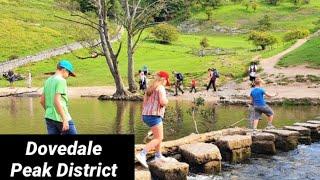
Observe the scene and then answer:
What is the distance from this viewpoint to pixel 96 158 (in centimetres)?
909

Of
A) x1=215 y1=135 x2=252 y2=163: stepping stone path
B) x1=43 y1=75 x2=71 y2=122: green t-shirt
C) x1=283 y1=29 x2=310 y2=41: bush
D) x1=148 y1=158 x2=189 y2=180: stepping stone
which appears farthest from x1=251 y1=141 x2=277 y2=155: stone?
x1=283 y1=29 x2=310 y2=41: bush

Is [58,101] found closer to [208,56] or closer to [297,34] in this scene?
[208,56]

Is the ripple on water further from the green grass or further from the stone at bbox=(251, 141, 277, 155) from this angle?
the green grass

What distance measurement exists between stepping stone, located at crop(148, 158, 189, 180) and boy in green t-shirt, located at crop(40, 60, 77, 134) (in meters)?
2.30

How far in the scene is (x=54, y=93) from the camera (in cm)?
1200

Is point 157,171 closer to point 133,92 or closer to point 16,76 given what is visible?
point 133,92

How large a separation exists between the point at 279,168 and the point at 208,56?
164 ft

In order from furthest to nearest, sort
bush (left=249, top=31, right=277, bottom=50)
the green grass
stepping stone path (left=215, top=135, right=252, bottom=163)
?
bush (left=249, top=31, right=277, bottom=50)
the green grass
stepping stone path (left=215, top=135, right=252, bottom=163)

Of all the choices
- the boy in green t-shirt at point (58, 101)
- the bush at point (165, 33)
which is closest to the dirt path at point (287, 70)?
the boy in green t-shirt at point (58, 101)

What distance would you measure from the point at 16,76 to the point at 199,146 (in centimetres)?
3947

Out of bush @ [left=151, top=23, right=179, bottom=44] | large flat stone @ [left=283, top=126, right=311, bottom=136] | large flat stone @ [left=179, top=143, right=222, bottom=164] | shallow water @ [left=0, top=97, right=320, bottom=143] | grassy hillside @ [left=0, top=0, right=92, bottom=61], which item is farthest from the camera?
bush @ [left=151, top=23, right=179, bottom=44]

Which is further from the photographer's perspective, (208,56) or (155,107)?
(208,56)

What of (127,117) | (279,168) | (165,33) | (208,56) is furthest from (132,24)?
(165,33)

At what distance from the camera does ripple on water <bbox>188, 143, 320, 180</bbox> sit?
1428 centimetres
